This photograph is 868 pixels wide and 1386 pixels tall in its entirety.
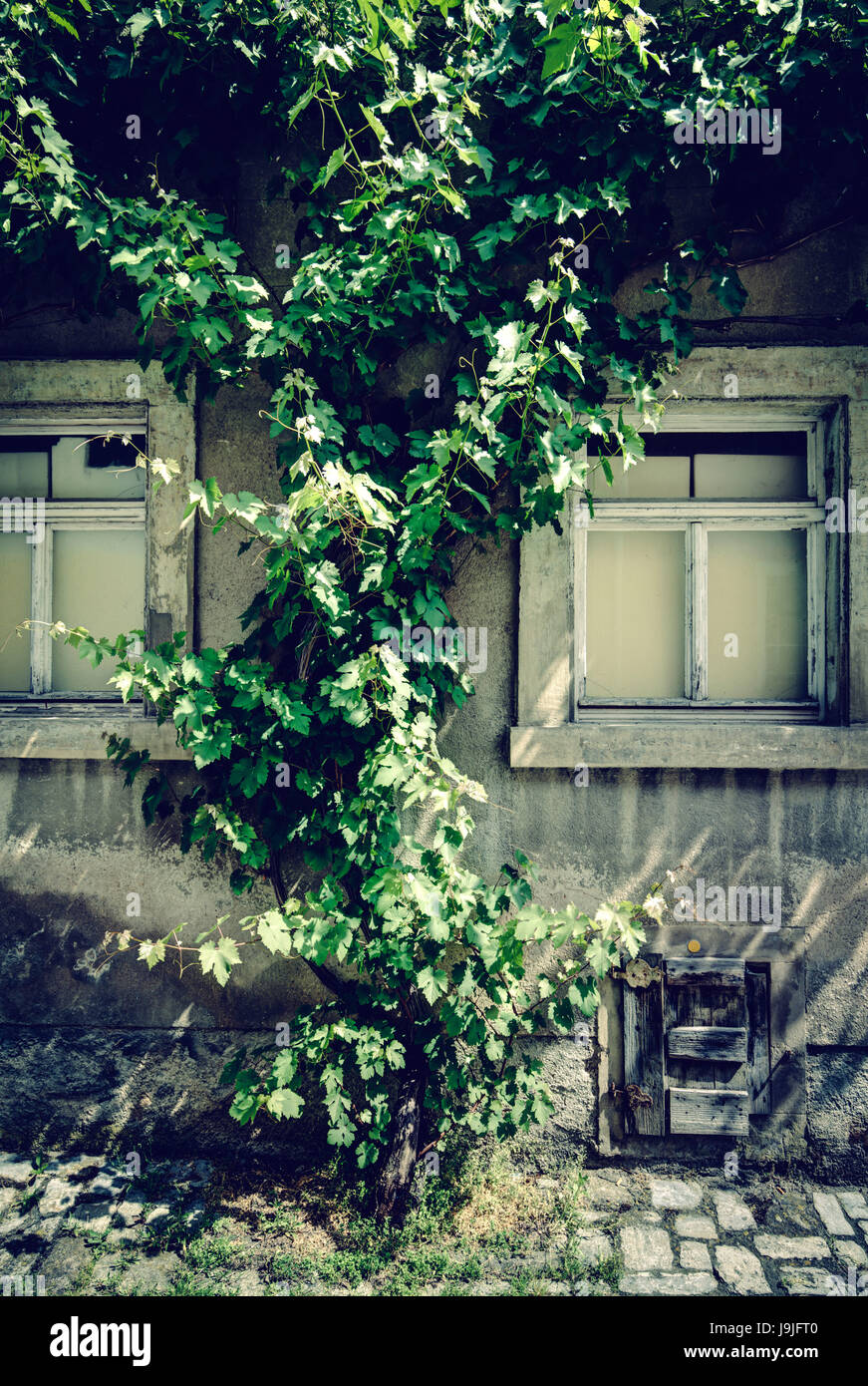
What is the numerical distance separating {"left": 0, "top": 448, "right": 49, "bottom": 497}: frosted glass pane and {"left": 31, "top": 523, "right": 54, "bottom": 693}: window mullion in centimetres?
20

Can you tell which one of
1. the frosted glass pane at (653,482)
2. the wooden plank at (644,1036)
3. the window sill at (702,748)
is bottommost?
the wooden plank at (644,1036)

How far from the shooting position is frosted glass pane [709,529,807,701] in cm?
405

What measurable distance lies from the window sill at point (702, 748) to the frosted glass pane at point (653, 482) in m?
1.10

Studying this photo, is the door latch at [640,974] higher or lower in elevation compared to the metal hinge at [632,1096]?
higher

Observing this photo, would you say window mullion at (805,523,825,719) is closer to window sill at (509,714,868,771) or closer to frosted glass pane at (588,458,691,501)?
window sill at (509,714,868,771)

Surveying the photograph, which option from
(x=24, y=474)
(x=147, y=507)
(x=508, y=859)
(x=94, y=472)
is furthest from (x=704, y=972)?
(x=24, y=474)

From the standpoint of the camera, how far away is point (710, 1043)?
377 centimetres

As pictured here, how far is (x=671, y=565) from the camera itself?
4.08 meters

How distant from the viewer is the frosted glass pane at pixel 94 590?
412 centimetres

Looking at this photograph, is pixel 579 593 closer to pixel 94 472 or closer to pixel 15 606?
pixel 94 472

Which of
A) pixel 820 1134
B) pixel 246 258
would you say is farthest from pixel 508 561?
pixel 820 1134

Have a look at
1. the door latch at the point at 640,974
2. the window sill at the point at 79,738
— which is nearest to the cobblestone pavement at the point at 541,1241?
the door latch at the point at 640,974

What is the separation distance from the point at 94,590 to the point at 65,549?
241 mm

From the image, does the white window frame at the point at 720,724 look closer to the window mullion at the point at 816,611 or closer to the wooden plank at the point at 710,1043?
the window mullion at the point at 816,611
